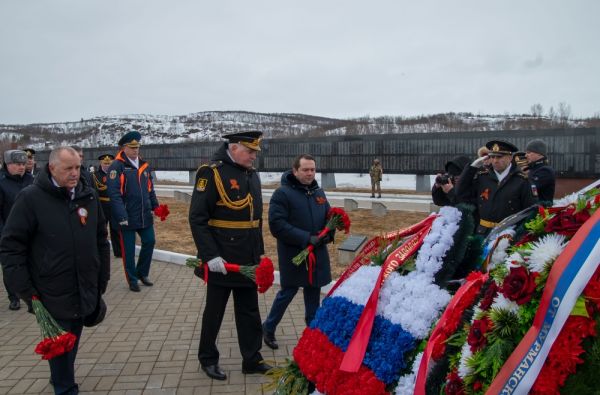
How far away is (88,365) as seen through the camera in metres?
3.99

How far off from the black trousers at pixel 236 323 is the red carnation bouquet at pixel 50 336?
3.36 feet

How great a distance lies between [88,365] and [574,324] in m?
3.84

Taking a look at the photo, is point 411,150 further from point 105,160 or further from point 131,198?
point 131,198

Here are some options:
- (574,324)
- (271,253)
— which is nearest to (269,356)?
(574,324)

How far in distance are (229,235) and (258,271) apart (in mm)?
431

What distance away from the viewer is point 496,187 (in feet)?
16.4

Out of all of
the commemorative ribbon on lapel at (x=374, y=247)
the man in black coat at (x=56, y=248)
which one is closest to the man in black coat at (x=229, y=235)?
the man in black coat at (x=56, y=248)

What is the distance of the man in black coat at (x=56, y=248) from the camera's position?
121 inches

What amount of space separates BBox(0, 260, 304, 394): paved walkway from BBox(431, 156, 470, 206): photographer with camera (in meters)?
2.15

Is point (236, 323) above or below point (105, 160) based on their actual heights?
below

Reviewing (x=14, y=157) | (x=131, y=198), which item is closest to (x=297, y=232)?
(x=131, y=198)

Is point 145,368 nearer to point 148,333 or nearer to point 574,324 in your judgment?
point 148,333

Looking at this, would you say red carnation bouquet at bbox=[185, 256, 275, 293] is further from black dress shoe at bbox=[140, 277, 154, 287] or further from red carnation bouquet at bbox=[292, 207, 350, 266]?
black dress shoe at bbox=[140, 277, 154, 287]

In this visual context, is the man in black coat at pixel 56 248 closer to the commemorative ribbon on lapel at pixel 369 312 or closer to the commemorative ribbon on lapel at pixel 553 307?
the commemorative ribbon on lapel at pixel 369 312
